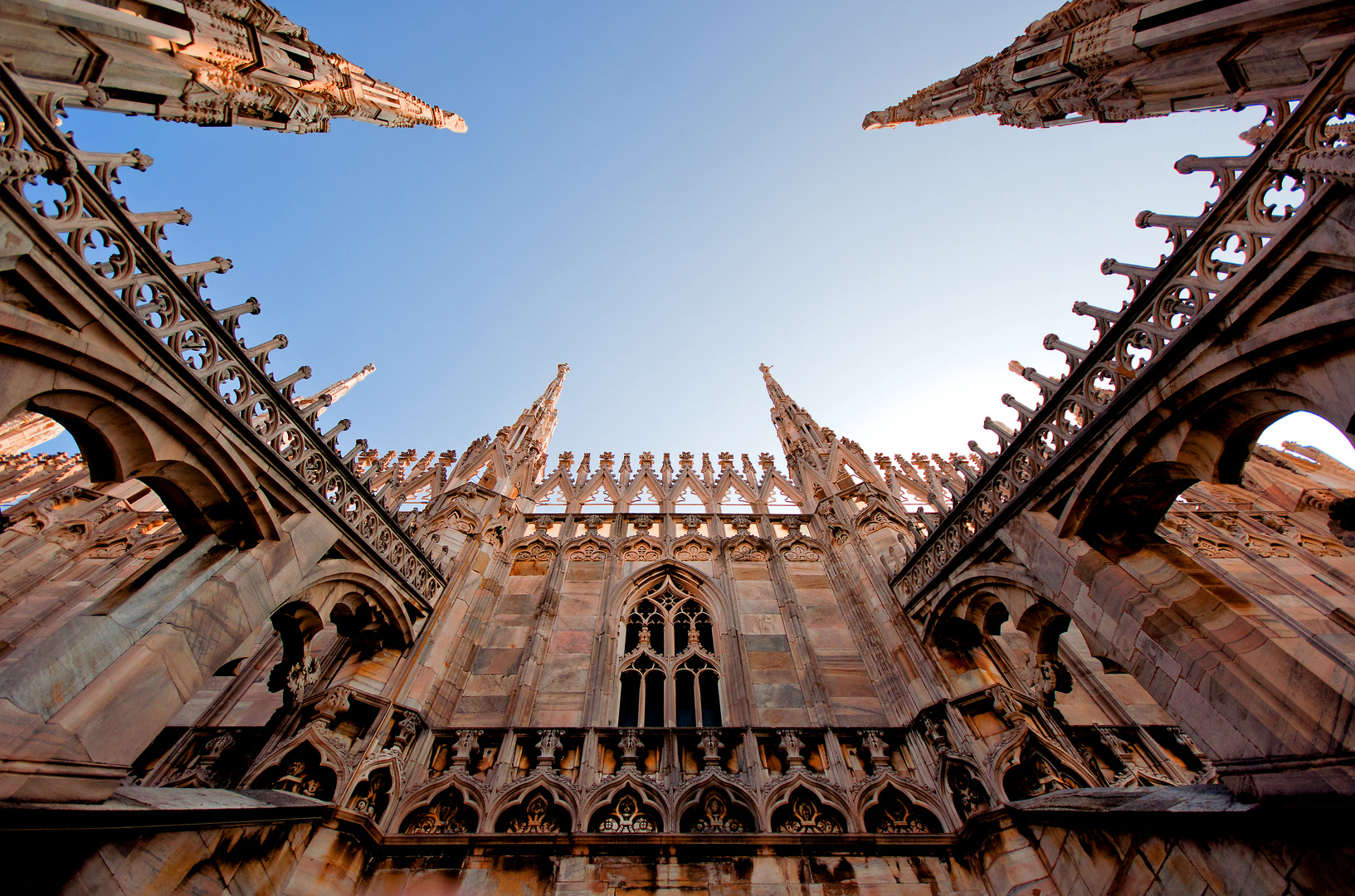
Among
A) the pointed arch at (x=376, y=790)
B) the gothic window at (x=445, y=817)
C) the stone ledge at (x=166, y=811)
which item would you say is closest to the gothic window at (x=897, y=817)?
the gothic window at (x=445, y=817)

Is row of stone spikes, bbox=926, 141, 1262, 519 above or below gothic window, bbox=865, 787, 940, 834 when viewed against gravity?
above

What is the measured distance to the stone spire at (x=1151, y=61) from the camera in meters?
6.73

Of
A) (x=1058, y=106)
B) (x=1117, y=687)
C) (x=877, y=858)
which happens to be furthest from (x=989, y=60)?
(x=877, y=858)

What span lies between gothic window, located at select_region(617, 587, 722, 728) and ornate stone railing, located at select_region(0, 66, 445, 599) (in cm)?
398

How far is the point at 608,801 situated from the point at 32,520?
14.1 metres

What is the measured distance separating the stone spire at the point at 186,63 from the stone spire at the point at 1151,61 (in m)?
11.4

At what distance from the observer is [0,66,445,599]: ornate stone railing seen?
16.2ft

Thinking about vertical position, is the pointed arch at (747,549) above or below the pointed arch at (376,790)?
above

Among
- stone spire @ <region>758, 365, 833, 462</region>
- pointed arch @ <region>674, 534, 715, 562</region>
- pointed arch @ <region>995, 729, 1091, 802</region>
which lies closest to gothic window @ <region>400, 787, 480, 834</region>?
pointed arch @ <region>995, 729, 1091, 802</region>

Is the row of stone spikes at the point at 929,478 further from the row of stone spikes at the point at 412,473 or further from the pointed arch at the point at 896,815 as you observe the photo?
the row of stone spikes at the point at 412,473

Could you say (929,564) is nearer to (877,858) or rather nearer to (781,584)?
(781,584)

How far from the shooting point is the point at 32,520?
42.3 ft

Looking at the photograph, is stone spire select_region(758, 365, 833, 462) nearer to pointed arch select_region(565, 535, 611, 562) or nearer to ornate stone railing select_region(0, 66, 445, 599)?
pointed arch select_region(565, 535, 611, 562)

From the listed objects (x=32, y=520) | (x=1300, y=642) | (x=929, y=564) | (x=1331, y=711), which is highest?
(x=32, y=520)
